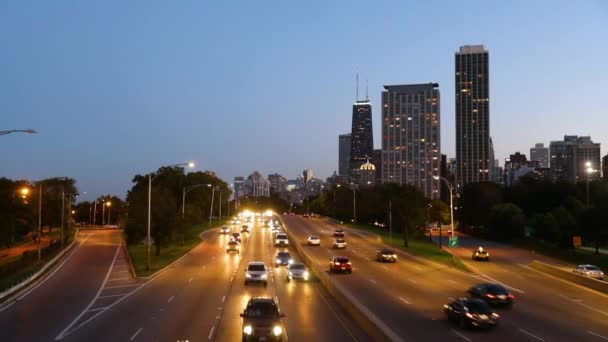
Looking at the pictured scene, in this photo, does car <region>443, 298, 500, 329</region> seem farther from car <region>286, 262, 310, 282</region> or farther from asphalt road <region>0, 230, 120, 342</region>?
car <region>286, 262, 310, 282</region>

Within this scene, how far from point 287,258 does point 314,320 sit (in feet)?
91.6

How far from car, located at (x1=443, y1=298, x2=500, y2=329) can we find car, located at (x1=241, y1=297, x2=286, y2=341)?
8414mm

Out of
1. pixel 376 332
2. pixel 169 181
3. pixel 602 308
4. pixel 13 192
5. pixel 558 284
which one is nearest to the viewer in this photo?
pixel 376 332

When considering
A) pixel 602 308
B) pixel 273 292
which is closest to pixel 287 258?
pixel 273 292

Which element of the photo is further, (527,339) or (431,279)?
(431,279)

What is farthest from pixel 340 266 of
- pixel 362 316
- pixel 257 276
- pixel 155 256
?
pixel 155 256

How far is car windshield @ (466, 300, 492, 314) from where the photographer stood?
24.8 m

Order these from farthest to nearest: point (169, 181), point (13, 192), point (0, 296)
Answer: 1. point (169, 181)
2. point (13, 192)
3. point (0, 296)

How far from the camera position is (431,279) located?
4447 cm

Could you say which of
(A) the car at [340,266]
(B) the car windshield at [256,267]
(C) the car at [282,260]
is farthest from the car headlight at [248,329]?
(C) the car at [282,260]

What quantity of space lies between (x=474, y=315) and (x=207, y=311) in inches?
454

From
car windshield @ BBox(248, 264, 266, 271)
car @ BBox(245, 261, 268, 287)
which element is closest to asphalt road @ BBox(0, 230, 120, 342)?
car @ BBox(245, 261, 268, 287)

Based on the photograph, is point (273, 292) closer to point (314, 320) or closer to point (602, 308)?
point (314, 320)

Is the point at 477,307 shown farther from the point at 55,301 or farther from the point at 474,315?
the point at 55,301
